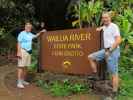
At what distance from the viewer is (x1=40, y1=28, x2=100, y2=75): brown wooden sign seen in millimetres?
11235

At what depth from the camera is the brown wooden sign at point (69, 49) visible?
11235mm

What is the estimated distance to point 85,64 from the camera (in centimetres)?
1141

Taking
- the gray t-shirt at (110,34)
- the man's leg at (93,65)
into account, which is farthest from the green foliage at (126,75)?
the gray t-shirt at (110,34)

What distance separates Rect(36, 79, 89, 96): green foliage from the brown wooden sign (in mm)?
415

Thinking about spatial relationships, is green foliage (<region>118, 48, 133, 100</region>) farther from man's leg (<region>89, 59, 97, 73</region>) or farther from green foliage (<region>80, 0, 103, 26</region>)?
green foliage (<region>80, 0, 103, 26</region>)

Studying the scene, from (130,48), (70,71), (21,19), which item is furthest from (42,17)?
(70,71)

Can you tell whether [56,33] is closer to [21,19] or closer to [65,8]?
[65,8]

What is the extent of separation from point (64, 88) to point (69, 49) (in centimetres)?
114

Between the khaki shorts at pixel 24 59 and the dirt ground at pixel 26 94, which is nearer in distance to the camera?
the dirt ground at pixel 26 94

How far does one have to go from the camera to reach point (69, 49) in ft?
38.7

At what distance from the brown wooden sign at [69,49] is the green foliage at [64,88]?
42cm

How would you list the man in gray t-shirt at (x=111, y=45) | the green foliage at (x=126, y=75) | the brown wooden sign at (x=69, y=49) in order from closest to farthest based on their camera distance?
1. the man in gray t-shirt at (x=111, y=45)
2. the green foliage at (x=126, y=75)
3. the brown wooden sign at (x=69, y=49)

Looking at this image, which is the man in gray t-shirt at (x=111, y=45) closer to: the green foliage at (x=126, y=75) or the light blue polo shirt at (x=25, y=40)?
the green foliage at (x=126, y=75)

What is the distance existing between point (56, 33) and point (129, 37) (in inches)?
100
